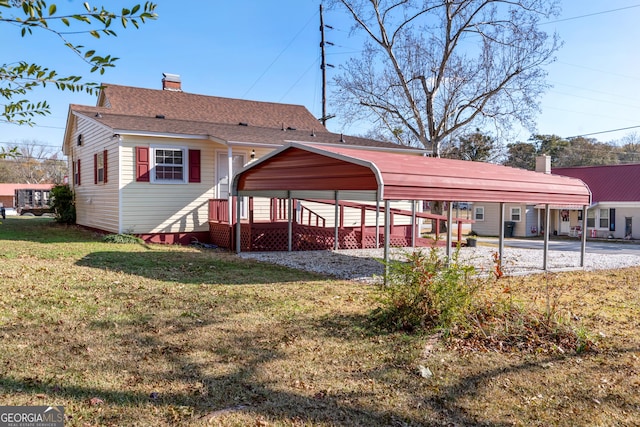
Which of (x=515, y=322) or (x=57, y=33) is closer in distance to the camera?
(x=57, y=33)

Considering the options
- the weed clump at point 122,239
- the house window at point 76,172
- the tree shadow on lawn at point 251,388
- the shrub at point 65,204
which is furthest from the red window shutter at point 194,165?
the tree shadow on lawn at point 251,388

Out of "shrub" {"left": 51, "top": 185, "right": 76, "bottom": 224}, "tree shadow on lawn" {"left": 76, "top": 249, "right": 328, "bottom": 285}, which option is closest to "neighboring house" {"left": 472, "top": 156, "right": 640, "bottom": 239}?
"tree shadow on lawn" {"left": 76, "top": 249, "right": 328, "bottom": 285}

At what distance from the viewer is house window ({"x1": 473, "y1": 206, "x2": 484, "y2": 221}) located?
1193 inches

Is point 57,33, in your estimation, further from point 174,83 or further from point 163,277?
point 174,83

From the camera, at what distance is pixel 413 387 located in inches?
145

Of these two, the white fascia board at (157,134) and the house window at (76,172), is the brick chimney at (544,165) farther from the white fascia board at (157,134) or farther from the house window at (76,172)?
the house window at (76,172)

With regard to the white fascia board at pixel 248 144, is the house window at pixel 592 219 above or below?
below

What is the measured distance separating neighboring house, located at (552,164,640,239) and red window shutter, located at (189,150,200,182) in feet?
76.9

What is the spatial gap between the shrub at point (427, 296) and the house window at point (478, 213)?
86.9 ft

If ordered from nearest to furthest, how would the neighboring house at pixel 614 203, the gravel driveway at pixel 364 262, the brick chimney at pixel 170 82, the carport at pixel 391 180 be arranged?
the carport at pixel 391 180 → the gravel driveway at pixel 364 262 → the brick chimney at pixel 170 82 → the neighboring house at pixel 614 203

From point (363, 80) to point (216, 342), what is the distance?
23321 millimetres

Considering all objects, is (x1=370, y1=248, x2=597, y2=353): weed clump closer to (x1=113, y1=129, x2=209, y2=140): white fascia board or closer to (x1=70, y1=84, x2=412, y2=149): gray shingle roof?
(x1=70, y1=84, x2=412, y2=149): gray shingle roof

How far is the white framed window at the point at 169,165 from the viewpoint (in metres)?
13.1

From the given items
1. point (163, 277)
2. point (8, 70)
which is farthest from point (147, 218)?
point (8, 70)
